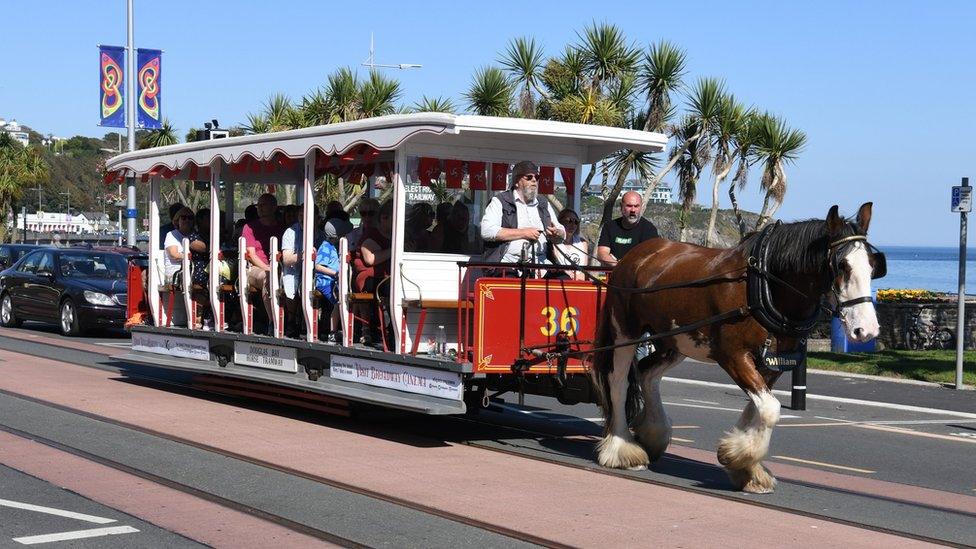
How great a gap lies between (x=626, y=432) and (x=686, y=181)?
1992 centimetres

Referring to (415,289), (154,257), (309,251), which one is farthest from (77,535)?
(154,257)

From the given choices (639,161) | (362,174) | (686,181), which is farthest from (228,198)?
(686,181)

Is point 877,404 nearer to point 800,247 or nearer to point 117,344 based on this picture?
point 800,247

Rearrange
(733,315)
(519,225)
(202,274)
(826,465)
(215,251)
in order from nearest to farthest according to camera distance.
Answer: (733,315) → (826,465) → (519,225) → (215,251) → (202,274)

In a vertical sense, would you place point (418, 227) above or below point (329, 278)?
above

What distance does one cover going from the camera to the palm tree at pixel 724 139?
27141 millimetres

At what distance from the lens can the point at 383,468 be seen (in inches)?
370

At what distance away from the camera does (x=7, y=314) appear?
24.7m

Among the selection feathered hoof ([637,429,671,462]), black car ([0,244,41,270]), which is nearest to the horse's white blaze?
feathered hoof ([637,429,671,462])

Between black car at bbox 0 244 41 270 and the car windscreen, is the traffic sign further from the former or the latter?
black car at bbox 0 244 41 270

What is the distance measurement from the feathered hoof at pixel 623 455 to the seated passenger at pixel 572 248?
1772mm

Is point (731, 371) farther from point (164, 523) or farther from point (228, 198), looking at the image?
point (228, 198)

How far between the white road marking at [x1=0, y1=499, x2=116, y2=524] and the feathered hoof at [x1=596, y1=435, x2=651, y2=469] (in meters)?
3.86

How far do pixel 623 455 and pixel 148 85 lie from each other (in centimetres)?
2660
